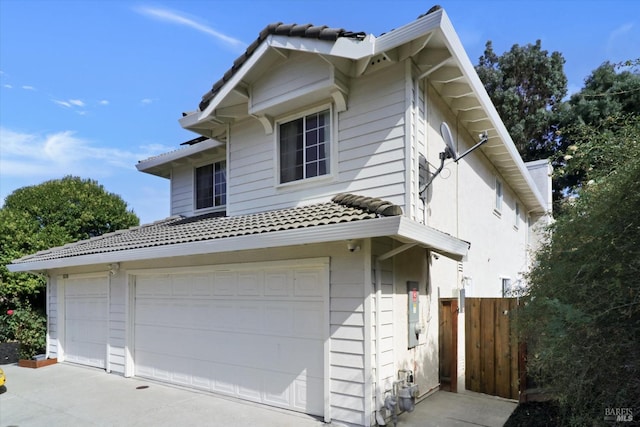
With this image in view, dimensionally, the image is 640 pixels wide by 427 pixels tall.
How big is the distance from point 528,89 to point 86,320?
2346cm

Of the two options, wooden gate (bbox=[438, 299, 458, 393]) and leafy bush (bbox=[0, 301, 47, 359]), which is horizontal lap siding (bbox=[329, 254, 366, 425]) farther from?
leafy bush (bbox=[0, 301, 47, 359])

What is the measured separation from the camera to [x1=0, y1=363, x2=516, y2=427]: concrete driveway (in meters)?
5.46

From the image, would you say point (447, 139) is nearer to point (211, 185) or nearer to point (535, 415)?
point (535, 415)

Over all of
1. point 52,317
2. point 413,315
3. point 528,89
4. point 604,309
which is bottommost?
point 52,317

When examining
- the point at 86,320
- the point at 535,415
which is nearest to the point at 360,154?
the point at 535,415

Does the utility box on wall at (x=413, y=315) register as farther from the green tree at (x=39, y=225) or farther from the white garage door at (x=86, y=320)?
the green tree at (x=39, y=225)

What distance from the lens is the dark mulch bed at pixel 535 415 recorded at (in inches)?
188

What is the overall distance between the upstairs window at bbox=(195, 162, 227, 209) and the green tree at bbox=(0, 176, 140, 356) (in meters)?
5.55

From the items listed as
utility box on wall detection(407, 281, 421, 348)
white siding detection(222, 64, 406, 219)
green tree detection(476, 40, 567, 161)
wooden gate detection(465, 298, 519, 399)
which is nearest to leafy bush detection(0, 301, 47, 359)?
white siding detection(222, 64, 406, 219)

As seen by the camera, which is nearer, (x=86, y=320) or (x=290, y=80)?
(x=290, y=80)

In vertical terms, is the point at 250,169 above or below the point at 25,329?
above

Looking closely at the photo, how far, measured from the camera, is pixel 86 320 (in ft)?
31.7

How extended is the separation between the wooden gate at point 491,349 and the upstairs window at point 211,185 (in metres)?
6.60

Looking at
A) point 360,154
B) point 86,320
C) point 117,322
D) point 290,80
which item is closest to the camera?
point 360,154
